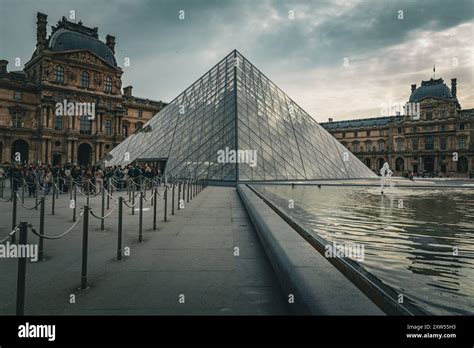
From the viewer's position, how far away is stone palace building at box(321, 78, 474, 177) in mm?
64562

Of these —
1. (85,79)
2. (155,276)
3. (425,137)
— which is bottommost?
(155,276)

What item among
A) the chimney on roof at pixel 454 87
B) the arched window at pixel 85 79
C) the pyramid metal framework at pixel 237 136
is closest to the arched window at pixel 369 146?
the chimney on roof at pixel 454 87

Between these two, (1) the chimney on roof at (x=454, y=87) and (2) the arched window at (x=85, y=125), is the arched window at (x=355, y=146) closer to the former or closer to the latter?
(1) the chimney on roof at (x=454, y=87)

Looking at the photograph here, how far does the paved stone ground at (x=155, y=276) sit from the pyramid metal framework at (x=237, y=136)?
48.1 feet

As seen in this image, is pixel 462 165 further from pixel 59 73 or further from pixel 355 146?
pixel 59 73

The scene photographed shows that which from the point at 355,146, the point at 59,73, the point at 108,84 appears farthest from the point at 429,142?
the point at 59,73

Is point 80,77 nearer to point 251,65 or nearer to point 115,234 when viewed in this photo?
point 251,65

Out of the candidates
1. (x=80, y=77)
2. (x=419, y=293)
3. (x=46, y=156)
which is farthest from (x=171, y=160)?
(x=80, y=77)

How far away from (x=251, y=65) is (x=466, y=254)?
97.8 ft

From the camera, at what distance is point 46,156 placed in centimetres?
4519

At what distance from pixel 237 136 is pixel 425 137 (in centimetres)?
6573

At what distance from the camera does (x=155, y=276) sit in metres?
3.54

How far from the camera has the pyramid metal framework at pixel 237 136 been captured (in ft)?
71.6

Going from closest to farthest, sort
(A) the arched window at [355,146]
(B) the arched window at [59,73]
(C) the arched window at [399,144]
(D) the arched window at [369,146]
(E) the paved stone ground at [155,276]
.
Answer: (E) the paved stone ground at [155,276] → (B) the arched window at [59,73] → (C) the arched window at [399,144] → (D) the arched window at [369,146] → (A) the arched window at [355,146]
